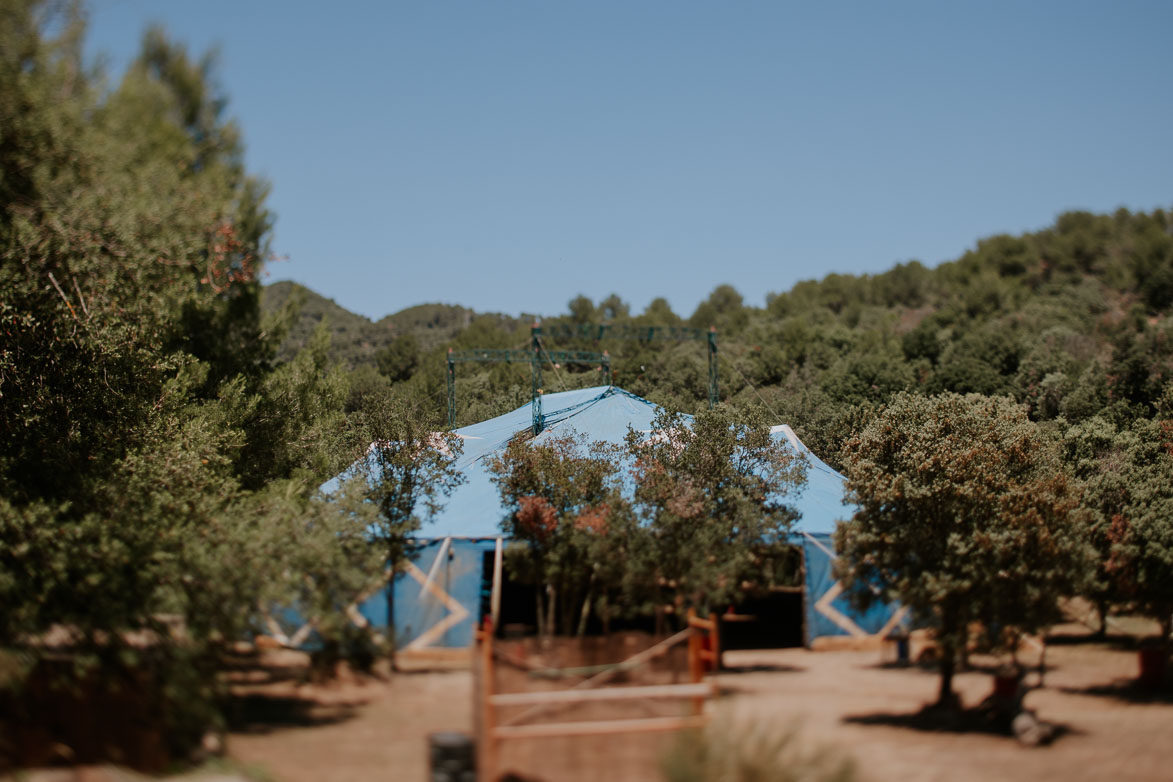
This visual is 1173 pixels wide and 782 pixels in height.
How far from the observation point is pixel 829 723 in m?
13.4

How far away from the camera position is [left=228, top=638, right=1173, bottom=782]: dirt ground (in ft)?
34.0

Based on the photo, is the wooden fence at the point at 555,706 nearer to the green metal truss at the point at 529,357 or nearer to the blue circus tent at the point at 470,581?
the blue circus tent at the point at 470,581

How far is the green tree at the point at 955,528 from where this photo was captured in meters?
14.1

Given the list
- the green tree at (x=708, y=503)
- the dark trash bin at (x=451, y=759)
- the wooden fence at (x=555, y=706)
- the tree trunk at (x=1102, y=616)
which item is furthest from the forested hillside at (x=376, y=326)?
the dark trash bin at (x=451, y=759)

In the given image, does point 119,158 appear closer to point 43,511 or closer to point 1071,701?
point 43,511

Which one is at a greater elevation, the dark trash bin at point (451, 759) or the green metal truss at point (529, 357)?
the green metal truss at point (529, 357)

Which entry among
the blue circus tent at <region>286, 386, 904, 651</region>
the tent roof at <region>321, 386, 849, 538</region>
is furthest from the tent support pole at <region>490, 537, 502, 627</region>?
the tent roof at <region>321, 386, 849, 538</region>

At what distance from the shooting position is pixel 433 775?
885 cm

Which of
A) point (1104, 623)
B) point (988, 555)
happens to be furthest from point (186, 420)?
point (1104, 623)

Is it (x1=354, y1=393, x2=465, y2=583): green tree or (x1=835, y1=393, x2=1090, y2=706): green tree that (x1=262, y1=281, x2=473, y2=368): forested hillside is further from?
(x1=835, y1=393, x2=1090, y2=706): green tree

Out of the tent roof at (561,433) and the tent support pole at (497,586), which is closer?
the tent support pole at (497,586)

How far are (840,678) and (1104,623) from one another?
25.5ft

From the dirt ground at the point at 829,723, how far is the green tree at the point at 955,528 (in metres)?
1.62

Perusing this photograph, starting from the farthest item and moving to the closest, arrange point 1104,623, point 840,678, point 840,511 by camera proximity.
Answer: point 840,511 < point 1104,623 < point 840,678
